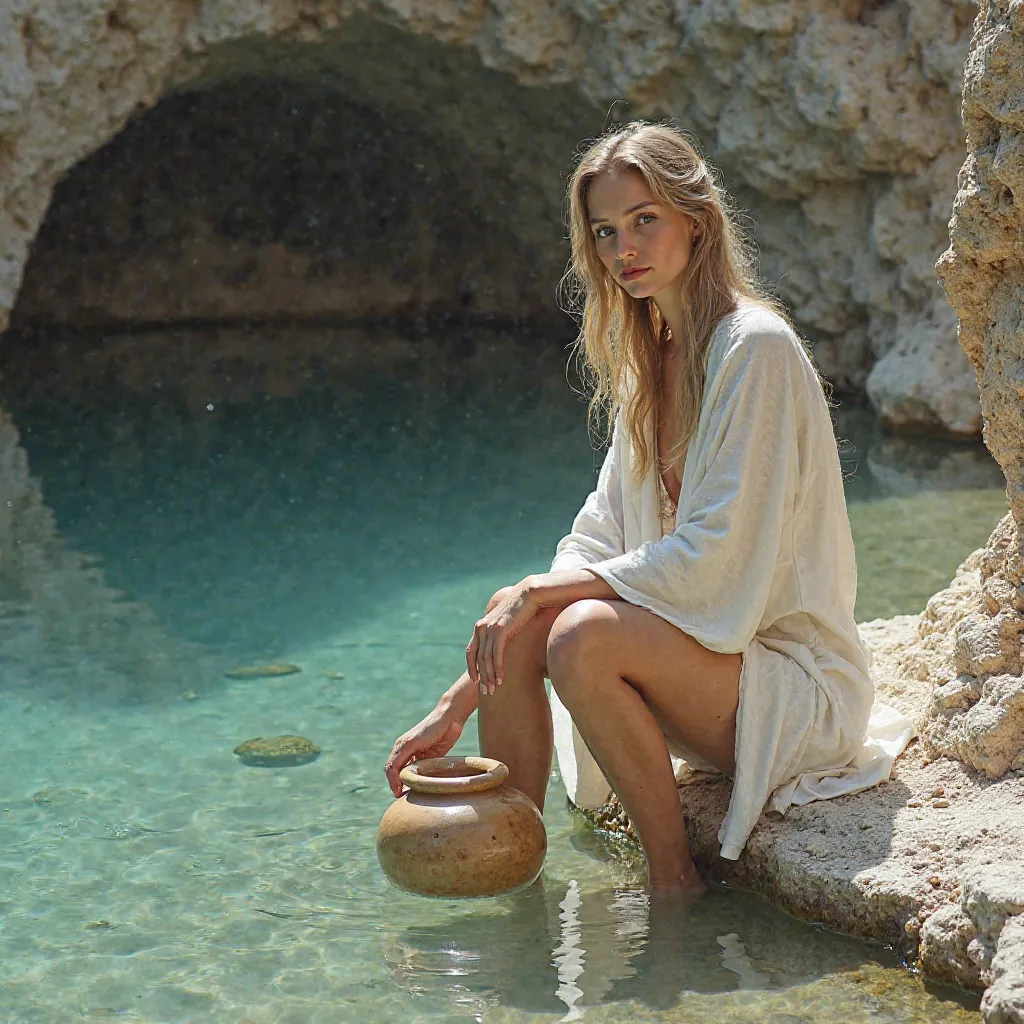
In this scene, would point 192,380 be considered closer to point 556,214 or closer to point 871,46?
point 556,214

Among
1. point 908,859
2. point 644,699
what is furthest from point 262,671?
point 908,859

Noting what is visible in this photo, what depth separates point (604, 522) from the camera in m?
3.52

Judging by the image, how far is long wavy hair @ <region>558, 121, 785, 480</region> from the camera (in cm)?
315

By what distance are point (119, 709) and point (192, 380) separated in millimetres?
7726

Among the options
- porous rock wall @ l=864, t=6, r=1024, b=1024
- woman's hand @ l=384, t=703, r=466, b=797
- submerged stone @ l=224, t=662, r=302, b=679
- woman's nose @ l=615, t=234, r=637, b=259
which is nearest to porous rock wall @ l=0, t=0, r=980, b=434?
submerged stone @ l=224, t=662, r=302, b=679

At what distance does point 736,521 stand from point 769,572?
0.13 metres

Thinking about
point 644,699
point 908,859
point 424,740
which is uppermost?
point 644,699

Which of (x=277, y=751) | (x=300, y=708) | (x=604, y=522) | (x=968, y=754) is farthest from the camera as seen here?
(x=300, y=708)

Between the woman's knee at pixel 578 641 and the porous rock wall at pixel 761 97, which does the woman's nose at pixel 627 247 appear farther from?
the porous rock wall at pixel 761 97

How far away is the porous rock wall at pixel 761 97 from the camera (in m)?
9.27

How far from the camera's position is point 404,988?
276 cm

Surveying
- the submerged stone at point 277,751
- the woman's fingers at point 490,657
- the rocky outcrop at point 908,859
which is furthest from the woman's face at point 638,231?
the submerged stone at point 277,751

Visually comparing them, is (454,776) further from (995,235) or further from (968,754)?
(995,235)

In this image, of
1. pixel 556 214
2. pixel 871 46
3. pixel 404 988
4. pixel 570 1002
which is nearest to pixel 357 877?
pixel 404 988
